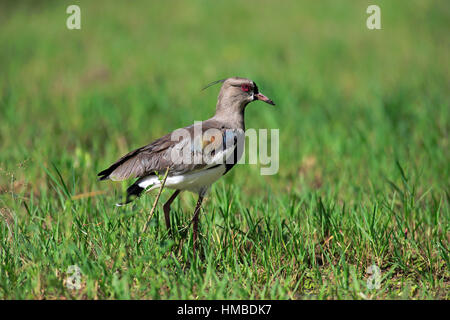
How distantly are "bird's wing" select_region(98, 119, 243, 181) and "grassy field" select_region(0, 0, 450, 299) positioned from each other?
1.17ft

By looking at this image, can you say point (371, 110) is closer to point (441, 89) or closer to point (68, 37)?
point (441, 89)

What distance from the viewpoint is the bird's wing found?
152 inches

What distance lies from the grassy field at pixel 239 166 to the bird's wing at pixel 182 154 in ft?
1.17

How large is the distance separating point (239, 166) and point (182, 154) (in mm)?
2324

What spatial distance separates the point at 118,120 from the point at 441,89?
4.69m

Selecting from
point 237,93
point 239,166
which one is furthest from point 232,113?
point 239,166

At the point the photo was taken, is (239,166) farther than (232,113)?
Yes

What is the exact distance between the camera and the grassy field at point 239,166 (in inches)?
144

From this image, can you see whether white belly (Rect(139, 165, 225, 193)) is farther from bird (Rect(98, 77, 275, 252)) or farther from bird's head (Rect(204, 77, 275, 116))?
bird's head (Rect(204, 77, 275, 116))

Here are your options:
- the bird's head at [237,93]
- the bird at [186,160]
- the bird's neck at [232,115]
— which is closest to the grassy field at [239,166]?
the bird at [186,160]

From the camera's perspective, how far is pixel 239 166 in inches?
242

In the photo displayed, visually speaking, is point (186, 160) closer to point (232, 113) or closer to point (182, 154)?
point (182, 154)

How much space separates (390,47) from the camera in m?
10.8
